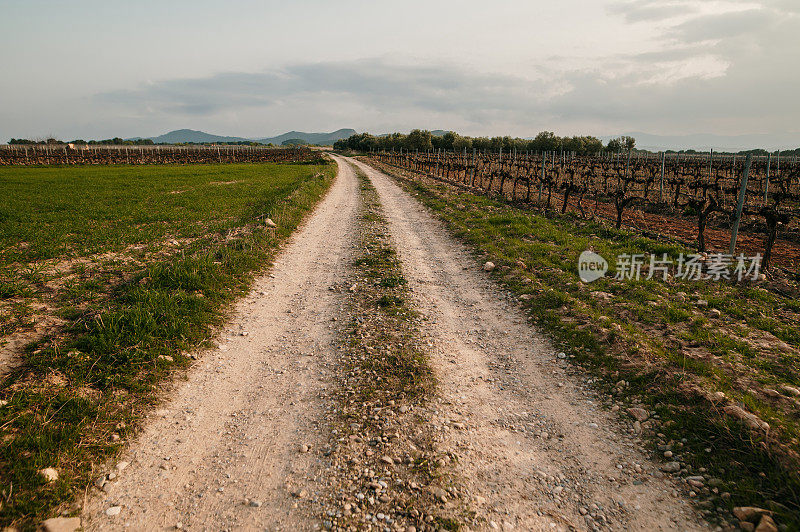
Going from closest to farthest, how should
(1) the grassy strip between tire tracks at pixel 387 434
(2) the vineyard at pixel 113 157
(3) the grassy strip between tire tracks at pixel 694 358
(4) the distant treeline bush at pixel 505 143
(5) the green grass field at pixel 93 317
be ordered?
(1) the grassy strip between tire tracks at pixel 387 434
(3) the grassy strip between tire tracks at pixel 694 358
(5) the green grass field at pixel 93 317
(2) the vineyard at pixel 113 157
(4) the distant treeline bush at pixel 505 143

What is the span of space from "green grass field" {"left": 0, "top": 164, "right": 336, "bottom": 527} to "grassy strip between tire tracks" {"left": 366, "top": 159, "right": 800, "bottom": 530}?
19.0 ft

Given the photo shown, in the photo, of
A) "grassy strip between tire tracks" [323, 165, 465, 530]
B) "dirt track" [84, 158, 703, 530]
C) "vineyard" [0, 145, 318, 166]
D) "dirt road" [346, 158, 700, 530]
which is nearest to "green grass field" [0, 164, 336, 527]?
"dirt track" [84, 158, 703, 530]

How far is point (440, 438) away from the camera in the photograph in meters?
4.10

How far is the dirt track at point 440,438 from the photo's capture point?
3.27 m

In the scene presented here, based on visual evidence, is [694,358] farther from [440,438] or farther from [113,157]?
[113,157]

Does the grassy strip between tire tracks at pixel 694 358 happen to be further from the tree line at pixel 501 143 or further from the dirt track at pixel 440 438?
the tree line at pixel 501 143

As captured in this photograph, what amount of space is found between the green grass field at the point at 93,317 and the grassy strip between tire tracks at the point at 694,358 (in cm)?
578

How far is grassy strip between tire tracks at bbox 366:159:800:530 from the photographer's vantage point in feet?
11.4

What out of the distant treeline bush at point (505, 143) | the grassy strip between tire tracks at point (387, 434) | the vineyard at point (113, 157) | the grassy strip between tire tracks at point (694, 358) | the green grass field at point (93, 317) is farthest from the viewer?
the distant treeline bush at point (505, 143)

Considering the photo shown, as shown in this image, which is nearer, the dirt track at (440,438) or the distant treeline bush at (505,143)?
the dirt track at (440,438)

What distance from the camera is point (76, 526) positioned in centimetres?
306

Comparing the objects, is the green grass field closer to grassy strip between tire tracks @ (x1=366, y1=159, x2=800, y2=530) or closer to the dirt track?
the dirt track

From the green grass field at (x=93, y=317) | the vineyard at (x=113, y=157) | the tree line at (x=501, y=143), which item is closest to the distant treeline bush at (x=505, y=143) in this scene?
the tree line at (x=501, y=143)

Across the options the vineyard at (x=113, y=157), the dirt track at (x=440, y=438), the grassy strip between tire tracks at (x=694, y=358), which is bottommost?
the dirt track at (x=440, y=438)
